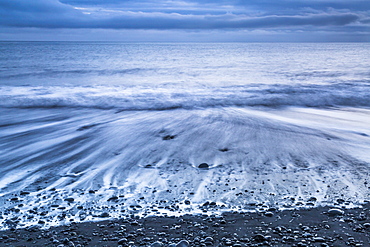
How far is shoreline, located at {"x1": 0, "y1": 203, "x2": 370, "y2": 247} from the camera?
9.40 ft

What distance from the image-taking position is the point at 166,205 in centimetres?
359

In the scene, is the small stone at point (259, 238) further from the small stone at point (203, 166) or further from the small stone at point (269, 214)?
the small stone at point (203, 166)

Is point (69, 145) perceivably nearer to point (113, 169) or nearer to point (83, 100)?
point (113, 169)

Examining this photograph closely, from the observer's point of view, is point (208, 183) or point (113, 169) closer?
point (208, 183)

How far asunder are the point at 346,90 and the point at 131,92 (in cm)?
917

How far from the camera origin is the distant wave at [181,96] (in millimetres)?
10453

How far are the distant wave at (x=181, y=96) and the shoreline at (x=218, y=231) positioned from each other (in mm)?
6986

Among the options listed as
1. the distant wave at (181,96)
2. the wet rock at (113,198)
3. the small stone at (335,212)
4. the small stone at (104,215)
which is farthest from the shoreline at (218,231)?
the distant wave at (181,96)

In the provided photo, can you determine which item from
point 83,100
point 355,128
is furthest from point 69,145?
point 355,128

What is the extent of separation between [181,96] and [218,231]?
9261 mm

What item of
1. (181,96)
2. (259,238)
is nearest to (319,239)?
(259,238)

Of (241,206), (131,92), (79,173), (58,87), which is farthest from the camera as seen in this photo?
(58,87)

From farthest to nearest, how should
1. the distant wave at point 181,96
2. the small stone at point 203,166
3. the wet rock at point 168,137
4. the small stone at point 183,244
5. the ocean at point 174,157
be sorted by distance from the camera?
the distant wave at point 181,96
the wet rock at point 168,137
the small stone at point 203,166
the ocean at point 174,157
the small stone at point 183,244

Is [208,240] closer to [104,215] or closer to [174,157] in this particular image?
[104,215]
